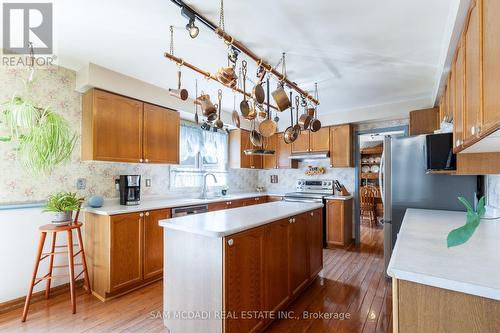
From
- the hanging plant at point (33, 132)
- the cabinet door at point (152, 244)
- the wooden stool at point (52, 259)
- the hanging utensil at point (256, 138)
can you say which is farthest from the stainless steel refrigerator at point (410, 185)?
the hanging plant at point (33, 132)

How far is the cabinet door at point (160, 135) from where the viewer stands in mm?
3076

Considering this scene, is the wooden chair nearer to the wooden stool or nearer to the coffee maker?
the coffee maker

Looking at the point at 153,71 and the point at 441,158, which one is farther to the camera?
the point at 153,71

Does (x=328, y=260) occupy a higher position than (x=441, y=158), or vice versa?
(x=441, y=158)

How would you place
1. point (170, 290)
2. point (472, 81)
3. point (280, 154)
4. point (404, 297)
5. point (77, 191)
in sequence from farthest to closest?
point (280, 154) < point (77, 191) < point (170, 290) < point (472, 81) < point (404, 297)

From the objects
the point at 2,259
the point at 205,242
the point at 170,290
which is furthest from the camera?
the point at 2,259

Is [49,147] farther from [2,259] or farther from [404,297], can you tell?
[404,297]

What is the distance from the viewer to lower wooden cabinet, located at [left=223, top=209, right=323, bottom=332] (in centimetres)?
159

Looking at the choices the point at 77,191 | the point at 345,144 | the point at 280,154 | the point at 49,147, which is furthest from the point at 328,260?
the point at 49,147

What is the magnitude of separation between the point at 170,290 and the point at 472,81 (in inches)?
90.0

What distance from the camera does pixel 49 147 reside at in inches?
88.1

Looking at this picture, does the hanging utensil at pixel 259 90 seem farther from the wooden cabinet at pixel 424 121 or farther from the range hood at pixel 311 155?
the range hood at pixel 311 155

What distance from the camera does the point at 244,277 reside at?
1.69m

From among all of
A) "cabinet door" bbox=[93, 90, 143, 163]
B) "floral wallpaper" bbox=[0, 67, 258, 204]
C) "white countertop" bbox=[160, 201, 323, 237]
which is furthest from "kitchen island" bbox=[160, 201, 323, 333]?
"floral wallpaper" bbox=[0, 67, 258, 204]
